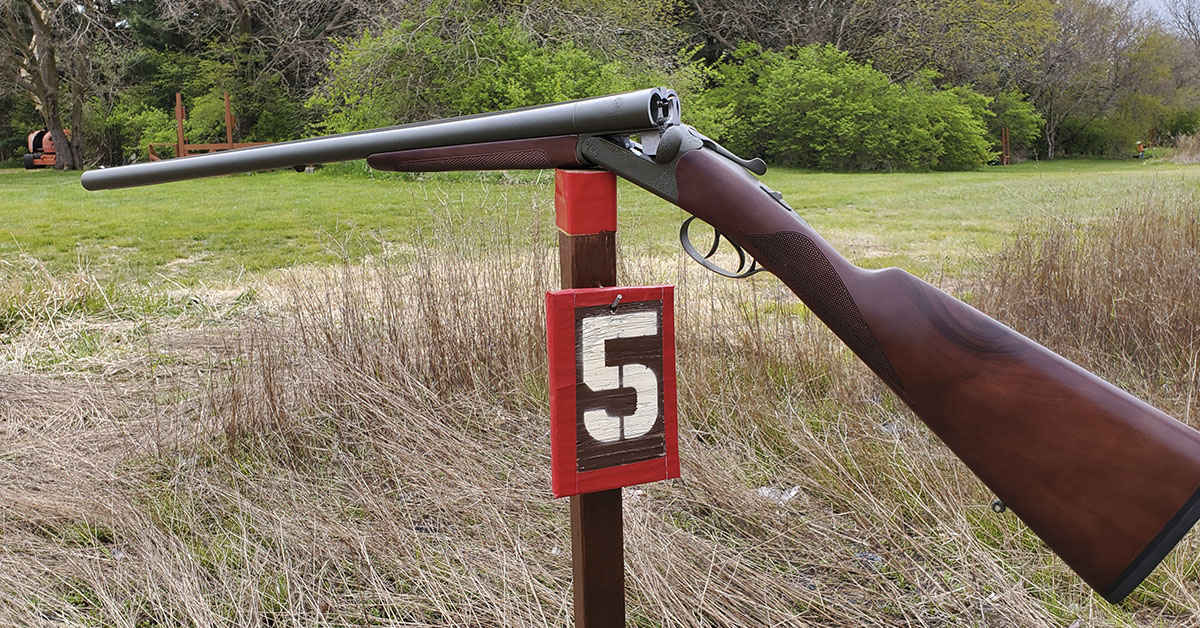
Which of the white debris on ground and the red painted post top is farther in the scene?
the white debris on ground

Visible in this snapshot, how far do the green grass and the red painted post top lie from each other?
2248mm

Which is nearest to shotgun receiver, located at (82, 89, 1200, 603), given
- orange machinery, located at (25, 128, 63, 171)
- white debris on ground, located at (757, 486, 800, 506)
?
white debris on ground, located at (757, 486, 800, 506)

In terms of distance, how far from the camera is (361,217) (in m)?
9.47

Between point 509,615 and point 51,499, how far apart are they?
165 cm

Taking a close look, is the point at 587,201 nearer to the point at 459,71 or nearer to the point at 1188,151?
the point at 459,71

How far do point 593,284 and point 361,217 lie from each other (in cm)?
837

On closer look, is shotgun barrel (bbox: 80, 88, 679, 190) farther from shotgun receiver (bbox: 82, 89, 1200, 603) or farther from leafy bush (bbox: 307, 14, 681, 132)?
leafy bush (bbox: 307, 14, 681, 132)

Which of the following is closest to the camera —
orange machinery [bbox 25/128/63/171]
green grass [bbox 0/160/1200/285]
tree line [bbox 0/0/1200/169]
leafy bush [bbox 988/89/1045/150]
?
green grass [bbox 0/160/1200/285]

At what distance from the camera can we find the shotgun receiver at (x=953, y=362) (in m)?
1.24

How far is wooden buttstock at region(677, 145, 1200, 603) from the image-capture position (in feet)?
4.05

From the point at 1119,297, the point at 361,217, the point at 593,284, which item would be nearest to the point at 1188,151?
the point at 361,217

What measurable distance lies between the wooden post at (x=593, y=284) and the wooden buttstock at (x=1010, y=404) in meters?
0.16

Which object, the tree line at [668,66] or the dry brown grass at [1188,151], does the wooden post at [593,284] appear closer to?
the tree line at [668,66]

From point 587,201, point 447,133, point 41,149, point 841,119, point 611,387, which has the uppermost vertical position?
point 41,149
